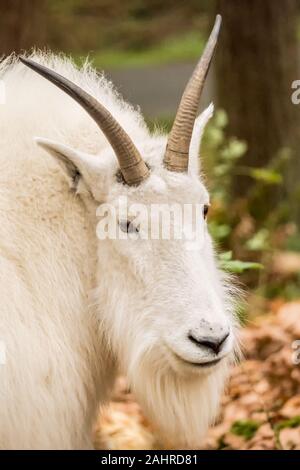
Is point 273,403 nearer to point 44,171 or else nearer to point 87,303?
point 87,303

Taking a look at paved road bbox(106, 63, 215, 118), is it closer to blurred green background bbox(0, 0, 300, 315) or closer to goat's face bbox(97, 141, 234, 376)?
blurred green background bbox(0, 0, 300, 315)

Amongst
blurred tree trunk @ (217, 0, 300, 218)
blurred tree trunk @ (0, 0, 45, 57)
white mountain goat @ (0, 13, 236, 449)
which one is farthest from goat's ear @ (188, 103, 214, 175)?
blurred tree trunk @ (217, 0, 300, 218)

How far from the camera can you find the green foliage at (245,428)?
5.72 metres

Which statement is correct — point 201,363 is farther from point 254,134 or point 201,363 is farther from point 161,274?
point 254,134

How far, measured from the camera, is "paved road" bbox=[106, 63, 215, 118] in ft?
66.4

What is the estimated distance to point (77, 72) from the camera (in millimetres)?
5215

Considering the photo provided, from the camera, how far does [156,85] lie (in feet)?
74.2

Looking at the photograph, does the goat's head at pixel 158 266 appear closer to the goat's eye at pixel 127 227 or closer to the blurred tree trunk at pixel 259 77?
Result: the goat's eye at pixel 127 227

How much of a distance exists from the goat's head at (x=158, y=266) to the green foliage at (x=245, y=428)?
39.5 inches

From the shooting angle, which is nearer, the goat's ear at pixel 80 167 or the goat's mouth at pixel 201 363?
the goat's mouth at pixel 201 363

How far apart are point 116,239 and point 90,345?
1.83ft

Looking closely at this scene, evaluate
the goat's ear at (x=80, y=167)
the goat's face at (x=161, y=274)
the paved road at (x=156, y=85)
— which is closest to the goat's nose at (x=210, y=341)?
the goat's face at (x=161, y=274)

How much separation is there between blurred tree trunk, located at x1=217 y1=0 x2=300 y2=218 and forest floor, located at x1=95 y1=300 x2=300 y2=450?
2.80 metres
